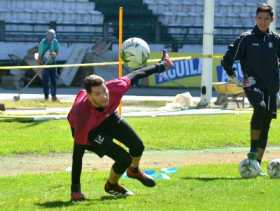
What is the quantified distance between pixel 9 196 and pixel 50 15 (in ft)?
93.0

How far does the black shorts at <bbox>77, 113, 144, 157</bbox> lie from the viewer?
8.41m

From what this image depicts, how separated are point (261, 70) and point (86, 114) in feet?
9.37

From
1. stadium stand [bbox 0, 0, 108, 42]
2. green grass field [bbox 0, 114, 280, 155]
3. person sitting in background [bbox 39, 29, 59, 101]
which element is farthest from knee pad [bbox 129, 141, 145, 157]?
stadium stand [bbox 0, 0, 108, 42]

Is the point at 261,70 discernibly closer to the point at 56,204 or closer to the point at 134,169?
the point at 134,169

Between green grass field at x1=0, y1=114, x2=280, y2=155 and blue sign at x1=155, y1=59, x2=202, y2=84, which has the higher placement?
green grass field at x1=0, y1=114, x2=280, y2=155

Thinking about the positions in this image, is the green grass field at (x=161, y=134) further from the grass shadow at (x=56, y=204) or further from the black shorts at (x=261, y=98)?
the grass shadow at (x=56, y=204)

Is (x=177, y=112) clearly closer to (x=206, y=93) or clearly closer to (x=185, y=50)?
(x=206, y=93)

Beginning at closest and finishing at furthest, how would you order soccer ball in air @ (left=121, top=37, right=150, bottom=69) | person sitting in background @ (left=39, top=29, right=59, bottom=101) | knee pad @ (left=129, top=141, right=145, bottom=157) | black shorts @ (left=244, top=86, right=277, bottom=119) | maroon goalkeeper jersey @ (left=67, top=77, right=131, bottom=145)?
maroon goalkeeper jersey @ (left=67, top=77, right=131, bottom=145)
knee pad @ (left=129, top=141, right=145, bottom=157)
black shorts @ (left=244, top=86, right=277, bottom=119)
soccer ball in air @ (left=121, top=37, right=150, bottom=69)
person sitting in background @ (left=39, top=29, right=59, bottom=101)

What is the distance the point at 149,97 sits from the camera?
2538cm

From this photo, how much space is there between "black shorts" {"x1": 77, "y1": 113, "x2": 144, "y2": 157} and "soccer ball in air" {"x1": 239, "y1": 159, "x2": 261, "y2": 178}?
165 centimetres

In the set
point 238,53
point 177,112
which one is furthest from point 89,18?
point 238,53

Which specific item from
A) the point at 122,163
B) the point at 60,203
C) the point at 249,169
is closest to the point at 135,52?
the point at 249,169

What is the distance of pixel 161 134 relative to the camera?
14773 millimetres

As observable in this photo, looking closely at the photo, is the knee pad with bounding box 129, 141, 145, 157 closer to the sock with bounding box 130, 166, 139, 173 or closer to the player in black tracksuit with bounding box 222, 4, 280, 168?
the sock with bounding box 130, 166, 139, 173
